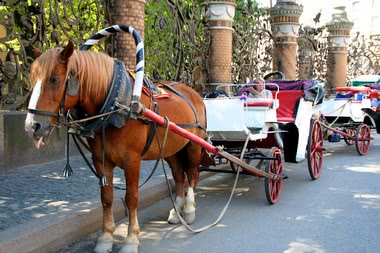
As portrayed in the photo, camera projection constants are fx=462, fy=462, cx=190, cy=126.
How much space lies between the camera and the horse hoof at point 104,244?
4344 millimetres

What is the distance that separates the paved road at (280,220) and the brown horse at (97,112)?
1.27 feet

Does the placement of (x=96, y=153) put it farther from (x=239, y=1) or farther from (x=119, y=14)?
(x=239, y=1)

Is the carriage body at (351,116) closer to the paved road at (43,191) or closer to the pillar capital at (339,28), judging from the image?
the paved road at (43,191)

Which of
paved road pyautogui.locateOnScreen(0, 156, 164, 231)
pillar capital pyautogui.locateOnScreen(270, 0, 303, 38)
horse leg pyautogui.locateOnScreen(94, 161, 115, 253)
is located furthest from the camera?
pillar capital pyautogui.locateOnScreen(270, 0, 303, 38)

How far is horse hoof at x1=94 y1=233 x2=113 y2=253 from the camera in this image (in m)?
4.34

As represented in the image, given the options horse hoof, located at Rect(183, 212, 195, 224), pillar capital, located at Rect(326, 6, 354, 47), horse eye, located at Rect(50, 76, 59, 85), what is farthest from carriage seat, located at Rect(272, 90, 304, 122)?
pillar capital, located at Rect(326, 6, 354, 47)

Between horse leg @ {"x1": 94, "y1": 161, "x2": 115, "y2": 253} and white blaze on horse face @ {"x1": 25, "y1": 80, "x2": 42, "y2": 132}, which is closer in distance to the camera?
white blaze on horse face @ {"x1": 25, "y1": 80, "x2": 42, "y2": 132}

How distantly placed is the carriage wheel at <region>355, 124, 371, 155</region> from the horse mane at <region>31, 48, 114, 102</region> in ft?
Result: 27.5

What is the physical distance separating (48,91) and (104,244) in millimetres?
1635

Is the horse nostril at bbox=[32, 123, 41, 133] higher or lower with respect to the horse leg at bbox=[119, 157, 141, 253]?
higher

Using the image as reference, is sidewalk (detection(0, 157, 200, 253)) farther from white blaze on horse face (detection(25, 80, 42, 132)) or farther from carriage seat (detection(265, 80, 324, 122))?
carriage seat (detection(265, 80, 324, 122))

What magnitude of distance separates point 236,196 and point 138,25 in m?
3.62

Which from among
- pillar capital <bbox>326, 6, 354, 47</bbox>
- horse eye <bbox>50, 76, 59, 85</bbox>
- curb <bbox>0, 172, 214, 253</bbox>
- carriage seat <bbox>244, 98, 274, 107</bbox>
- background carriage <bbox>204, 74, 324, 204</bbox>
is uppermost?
pillar capital <bbox>326, 6, 354, 47</bbox>

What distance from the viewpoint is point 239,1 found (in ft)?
52.2
